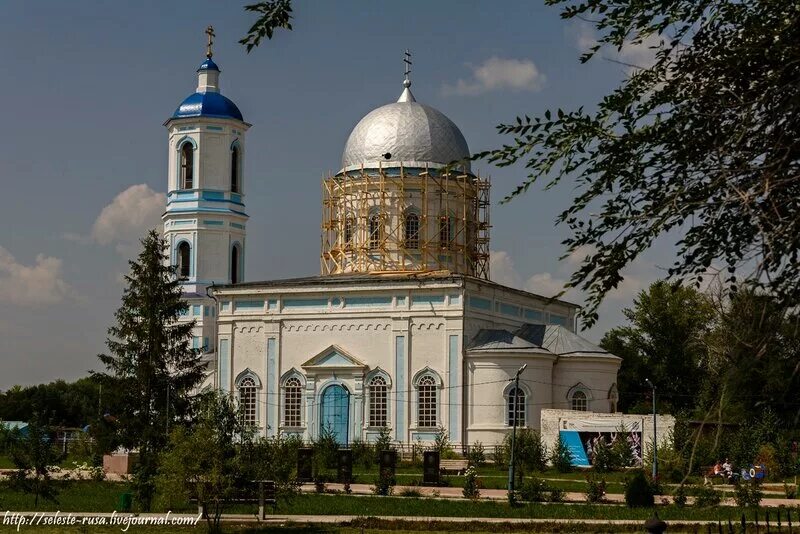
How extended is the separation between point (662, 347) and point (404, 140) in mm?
21126

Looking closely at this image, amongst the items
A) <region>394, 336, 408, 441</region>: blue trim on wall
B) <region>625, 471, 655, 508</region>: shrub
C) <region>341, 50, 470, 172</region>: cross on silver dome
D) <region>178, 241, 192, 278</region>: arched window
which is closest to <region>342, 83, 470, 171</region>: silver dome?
<region>341, 50, 470, 172</region>: cross on silver dome

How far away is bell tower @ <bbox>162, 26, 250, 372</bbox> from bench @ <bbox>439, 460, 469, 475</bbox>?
14735 mm

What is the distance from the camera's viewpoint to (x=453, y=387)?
41.3 meters

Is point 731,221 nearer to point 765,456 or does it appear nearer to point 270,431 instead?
point 765,456

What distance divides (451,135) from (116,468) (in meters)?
18.6

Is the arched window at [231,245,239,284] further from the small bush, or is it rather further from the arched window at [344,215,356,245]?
the small bush

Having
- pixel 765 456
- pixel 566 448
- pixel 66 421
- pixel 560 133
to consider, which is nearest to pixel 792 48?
pixel 560 133

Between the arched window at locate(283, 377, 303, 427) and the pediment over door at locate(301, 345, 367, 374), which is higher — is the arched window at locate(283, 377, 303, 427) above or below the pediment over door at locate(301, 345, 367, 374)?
below

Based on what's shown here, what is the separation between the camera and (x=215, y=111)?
49.8 metres

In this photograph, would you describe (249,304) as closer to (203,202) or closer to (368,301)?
(368,301)

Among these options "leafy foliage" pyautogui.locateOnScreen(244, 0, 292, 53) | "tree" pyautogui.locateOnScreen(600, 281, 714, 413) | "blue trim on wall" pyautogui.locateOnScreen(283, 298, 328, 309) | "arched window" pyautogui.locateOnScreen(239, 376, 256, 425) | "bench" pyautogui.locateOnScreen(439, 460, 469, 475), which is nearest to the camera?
"leafy foliage" pyautogui.locateOnScreen(244, 0, 292, 53)

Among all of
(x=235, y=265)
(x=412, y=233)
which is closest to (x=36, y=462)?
(x=412, y=233)

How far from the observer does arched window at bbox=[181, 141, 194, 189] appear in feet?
163

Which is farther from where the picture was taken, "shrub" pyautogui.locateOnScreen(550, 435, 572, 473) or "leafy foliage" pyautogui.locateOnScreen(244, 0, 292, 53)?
"shrub" pyautogui.locateOnScreen(550, 435, 572, 473)
